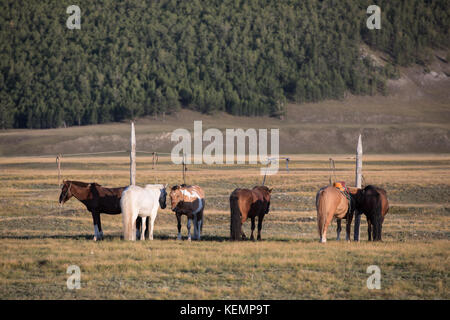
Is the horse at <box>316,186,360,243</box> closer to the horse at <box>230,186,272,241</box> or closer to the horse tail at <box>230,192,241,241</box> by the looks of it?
the horse at <box>230,186,272,241</box>

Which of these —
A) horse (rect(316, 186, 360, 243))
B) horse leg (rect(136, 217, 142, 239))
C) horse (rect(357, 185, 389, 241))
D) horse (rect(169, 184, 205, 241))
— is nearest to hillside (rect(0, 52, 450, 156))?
horse leg (rect(136, 217, 142, 239))

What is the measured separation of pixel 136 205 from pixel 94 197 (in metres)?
1.62

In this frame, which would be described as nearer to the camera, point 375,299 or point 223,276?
point 375,299

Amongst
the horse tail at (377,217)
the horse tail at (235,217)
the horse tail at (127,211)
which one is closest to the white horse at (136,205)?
the horse tail at (127,211)

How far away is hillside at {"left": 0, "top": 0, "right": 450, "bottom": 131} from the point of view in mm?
151375

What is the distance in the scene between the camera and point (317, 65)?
177625 millimetres

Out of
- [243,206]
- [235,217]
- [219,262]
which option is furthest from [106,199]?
[219,262]

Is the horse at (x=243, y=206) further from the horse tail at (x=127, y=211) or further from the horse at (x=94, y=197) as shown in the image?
the horse at (x=94, y=197)

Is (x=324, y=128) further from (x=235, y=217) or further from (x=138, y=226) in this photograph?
(x=235, y=217)

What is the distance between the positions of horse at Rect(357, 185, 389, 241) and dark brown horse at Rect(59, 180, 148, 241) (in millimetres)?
7523

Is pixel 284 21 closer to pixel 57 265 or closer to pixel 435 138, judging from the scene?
pixel 435 138

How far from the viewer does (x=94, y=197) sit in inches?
786
